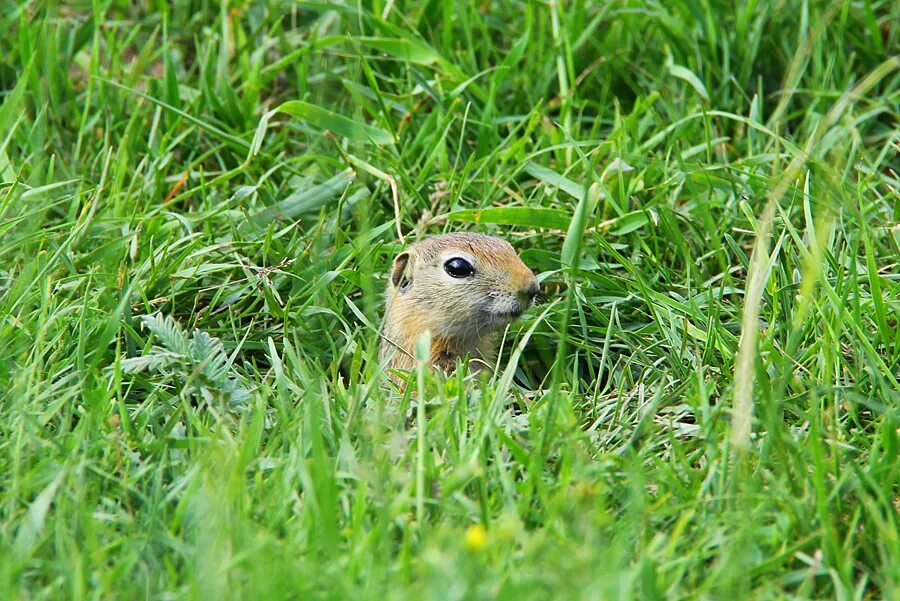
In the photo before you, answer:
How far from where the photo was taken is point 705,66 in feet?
18.7

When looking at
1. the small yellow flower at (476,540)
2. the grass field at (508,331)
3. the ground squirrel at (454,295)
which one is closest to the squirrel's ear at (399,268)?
the ground squirrel at (454,295)

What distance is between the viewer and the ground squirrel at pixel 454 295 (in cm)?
443

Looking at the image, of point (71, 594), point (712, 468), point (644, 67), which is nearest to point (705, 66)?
point (644, 67)

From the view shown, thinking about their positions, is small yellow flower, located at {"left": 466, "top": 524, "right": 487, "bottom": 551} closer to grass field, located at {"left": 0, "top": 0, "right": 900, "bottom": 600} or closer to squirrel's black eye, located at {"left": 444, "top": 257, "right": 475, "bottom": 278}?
grass field, located at {"left": 0, "top": 0, "right": 900, "bottom": 600}

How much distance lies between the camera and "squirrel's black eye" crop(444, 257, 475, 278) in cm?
451

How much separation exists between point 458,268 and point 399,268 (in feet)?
0.99

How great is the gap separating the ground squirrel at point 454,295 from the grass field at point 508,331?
0.18m

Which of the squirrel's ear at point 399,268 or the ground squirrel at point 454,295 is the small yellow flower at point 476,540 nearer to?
the ground squirrel at point 454,295

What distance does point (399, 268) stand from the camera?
4.73m

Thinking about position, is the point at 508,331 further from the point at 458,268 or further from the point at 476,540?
the point at 476,540

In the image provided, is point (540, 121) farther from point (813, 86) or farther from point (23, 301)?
point (23, 301)

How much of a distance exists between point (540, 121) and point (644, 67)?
2.38ft

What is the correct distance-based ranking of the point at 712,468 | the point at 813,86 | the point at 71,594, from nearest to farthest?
the point at 71,594 < the point at 712,468 < the point at 813,86

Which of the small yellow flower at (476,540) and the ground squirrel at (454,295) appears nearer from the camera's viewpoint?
the small yellow flower at (476,540)
